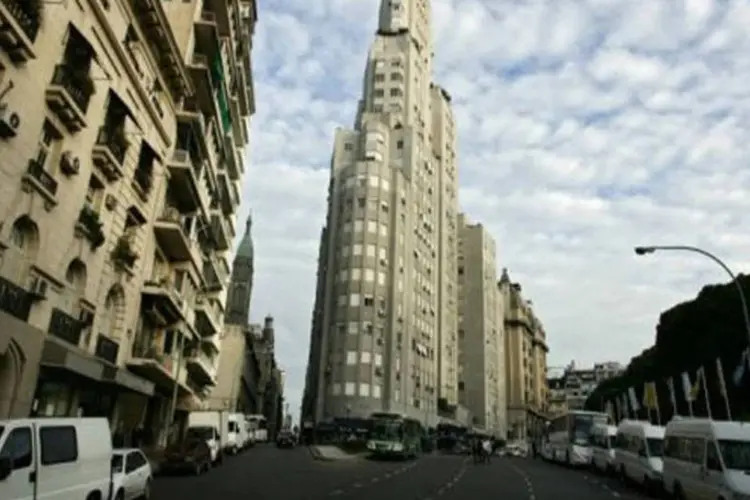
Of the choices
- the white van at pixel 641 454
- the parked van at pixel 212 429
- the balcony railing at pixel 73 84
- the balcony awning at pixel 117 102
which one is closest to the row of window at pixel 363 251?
the parked van at pixel 212 429

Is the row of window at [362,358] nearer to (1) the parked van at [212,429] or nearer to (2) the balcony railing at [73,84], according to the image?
(1) the parked van at [212,429]

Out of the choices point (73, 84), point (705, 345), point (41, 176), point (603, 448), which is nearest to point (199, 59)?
point (73, 84)

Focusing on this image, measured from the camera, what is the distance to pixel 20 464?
10203 mm

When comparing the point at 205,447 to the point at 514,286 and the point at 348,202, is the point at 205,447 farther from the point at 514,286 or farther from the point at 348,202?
the point at 514,286

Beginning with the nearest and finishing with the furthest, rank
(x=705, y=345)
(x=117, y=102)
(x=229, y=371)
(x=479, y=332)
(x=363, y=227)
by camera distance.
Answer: (x=117, y=102) → (x=705, y=345) → (x=363, y=227) → (x=229, y=371) → (x=479, y=332)

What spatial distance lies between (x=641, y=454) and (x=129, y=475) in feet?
63.2

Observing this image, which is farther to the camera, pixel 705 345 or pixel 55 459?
pixel 705 345

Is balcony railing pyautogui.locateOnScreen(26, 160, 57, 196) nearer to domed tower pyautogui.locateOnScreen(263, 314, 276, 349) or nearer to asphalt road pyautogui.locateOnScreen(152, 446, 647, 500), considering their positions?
asphalt road pyautogui.locateOnScreen(152, 446, 647, 500)

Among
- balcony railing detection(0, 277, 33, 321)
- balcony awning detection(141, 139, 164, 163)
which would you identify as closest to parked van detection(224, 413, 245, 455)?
balcony awning detection(141, 139, 164, 163)

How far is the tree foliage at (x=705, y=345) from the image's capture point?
5500 centimetres

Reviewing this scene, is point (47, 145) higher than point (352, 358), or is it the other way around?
point (352, 358)

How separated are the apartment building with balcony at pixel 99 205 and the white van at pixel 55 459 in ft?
25.0

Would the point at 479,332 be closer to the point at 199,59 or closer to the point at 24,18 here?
the point at 199,59

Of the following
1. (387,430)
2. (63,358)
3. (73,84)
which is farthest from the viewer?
(387,430)
